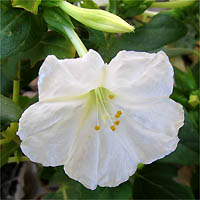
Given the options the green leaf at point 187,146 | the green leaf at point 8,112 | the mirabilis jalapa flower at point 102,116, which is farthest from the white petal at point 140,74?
the green leaf at point 187,146

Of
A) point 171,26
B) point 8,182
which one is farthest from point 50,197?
point 171,26

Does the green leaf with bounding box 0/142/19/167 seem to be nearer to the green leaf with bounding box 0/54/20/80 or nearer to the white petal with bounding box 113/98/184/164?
the green leaf with bounding box 0/54/20/80

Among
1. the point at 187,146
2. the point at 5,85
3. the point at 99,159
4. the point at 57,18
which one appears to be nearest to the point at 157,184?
the point at 187,146

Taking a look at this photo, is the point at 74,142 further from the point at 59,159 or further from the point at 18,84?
the point at 18,84

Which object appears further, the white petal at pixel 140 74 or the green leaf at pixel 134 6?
the green leaf at pixel 134 6

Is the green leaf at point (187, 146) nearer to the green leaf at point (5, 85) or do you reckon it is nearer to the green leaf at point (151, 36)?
the green leaf at point (151, 36)

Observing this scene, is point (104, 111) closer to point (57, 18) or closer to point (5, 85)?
point (57, 18)
